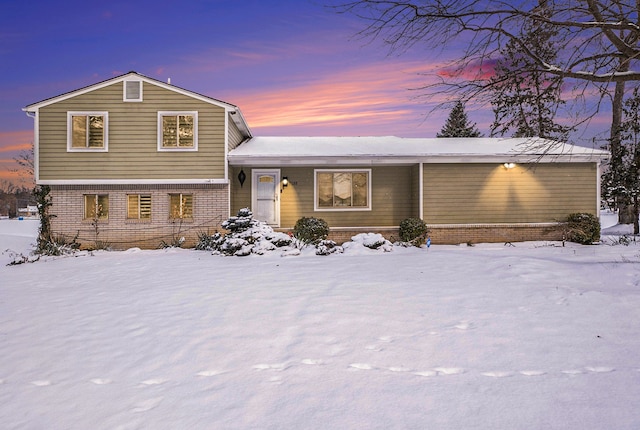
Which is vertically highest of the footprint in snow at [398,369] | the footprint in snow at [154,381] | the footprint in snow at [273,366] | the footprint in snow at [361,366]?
the footprint in snow at [398,369]

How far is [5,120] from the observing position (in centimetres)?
2566

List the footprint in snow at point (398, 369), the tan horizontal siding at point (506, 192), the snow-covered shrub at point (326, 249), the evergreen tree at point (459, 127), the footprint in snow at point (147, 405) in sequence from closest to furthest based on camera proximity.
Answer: the footprint in snow at point (147, 405)
the footprint in snow at point (398, 369)
the snow-covered shrub at point (326, 249)
the tan horizontal siding at point (506, 192)
the evergreen tree at point (459, 127)

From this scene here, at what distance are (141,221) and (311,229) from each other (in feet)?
20.6

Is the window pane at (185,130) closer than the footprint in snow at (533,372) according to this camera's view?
No

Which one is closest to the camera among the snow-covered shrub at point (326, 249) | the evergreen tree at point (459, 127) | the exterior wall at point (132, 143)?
the snow-covered shrub at point (326, 249)

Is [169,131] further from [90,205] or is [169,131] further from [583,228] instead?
[583,228]

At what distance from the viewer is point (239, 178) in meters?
16.1

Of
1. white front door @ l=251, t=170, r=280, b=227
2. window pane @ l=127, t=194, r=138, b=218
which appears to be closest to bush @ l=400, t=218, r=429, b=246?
white front door @ l=251, t=170, r=280, b=227

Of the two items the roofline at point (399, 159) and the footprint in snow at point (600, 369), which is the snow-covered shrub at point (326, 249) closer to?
the roofline at point (399, 159)

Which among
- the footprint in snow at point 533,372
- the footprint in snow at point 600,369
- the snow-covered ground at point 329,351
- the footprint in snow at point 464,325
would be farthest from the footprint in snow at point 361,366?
the footprint in snow at point 600,369

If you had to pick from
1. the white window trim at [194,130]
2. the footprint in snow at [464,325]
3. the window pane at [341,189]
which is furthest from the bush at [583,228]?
the white window trim at [194,130]

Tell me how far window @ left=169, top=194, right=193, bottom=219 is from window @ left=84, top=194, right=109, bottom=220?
2.38 meters

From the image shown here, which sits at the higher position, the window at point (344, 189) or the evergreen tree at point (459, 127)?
the evergreen tree at point (459, 127)

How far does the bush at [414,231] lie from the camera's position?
585 inches
